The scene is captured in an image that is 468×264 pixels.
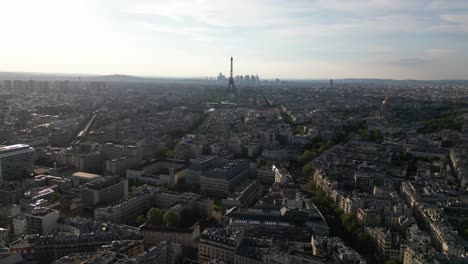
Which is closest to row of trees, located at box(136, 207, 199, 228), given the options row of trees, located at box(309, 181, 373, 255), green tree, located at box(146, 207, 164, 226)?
green tree, located at box(146, 207, 164, 226)

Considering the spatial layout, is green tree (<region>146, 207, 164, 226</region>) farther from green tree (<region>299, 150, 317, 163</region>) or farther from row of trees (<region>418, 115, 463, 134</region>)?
row of trees (<region>418, 115, 463, 134</region>)

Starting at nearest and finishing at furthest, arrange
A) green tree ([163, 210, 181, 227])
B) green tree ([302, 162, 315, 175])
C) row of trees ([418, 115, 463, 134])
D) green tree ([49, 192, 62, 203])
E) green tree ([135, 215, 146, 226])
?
green tree ([163, 210, 181, 227])
green tree ([135, 215, 146, 226])
green tree ([49, 192, 62, 203])
green tree ([302, 162, 315, 175])
row of trees ([418, 115, 463, 134])

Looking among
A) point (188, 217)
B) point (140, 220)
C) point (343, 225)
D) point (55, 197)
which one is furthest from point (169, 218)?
point (343, 225)

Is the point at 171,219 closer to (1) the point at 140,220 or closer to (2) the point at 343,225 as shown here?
(1) the point at 140,220

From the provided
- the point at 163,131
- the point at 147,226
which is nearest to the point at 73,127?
the point at 163,131

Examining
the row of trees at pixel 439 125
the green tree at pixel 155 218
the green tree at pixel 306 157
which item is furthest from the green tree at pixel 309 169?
the row of trees at pixel 439 125

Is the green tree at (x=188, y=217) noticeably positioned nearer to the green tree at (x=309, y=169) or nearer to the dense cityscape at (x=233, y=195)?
the dense cityscape at (x=233, y=195)
